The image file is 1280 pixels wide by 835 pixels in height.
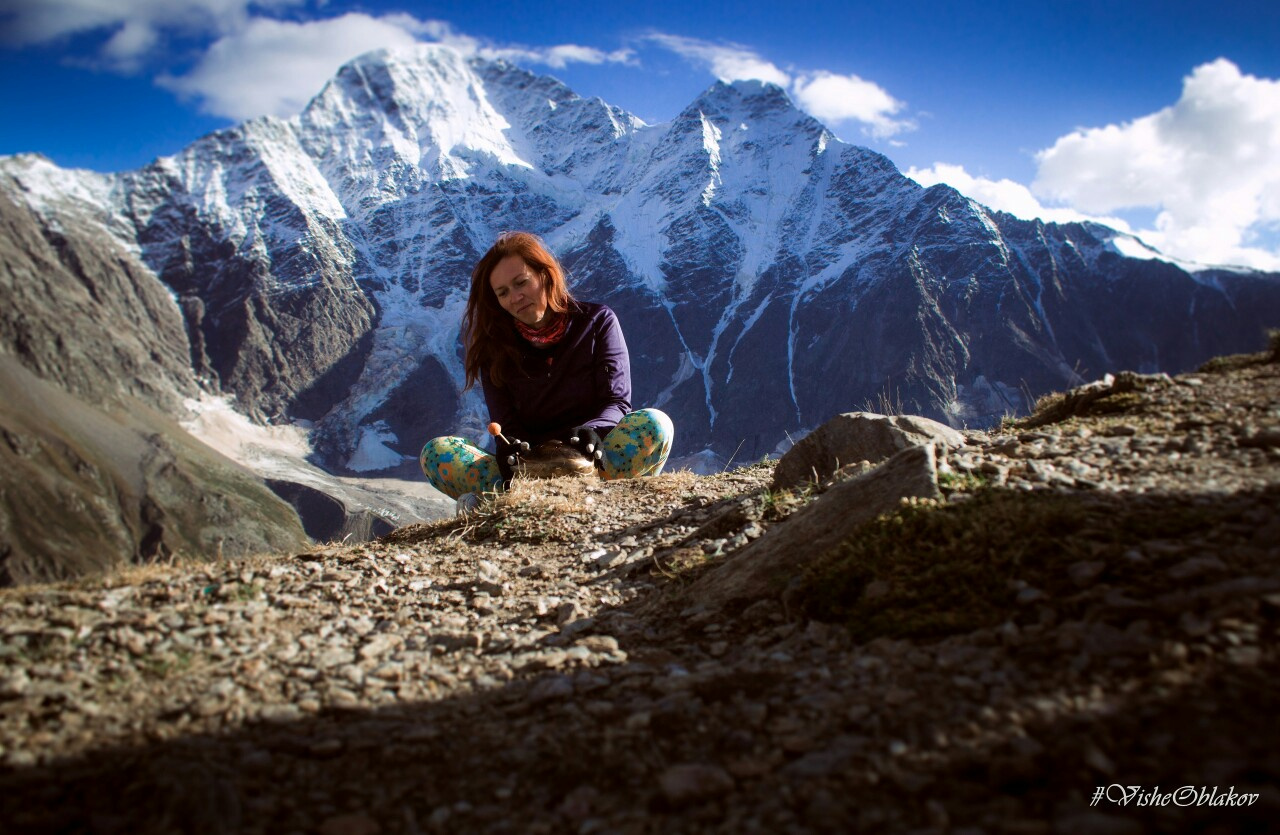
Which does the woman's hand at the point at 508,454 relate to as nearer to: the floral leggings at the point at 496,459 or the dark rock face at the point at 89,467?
the floral leggings at the point at 496,459

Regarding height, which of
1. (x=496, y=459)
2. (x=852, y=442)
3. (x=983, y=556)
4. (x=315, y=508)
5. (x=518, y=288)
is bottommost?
(x=315, y=508)

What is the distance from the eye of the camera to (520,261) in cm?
749

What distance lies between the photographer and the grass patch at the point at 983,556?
3.01 metres

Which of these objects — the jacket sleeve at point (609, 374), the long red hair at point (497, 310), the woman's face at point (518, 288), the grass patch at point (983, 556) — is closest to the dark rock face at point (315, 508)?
the long red hair at point (497, 310)

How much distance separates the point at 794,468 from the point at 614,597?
127 inches

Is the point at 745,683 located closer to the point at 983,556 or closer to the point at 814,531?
the point at 983,556

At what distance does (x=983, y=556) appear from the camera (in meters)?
3.36

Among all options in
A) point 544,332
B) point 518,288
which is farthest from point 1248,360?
point 518,288

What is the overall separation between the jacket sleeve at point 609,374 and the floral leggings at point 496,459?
18 cm

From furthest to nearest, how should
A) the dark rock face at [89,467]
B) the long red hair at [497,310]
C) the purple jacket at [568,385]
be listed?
the dark rock face at [89,467], the purple jacket at [568,385], the long red hair at [497,310]

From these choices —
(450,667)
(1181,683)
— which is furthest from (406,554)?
(1181,683)

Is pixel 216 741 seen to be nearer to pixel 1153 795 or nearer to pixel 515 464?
pixel 1153 795

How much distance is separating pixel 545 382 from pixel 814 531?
454 centimetres

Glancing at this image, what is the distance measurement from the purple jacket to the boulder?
2091 millimetres
